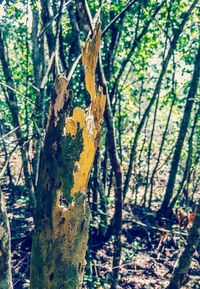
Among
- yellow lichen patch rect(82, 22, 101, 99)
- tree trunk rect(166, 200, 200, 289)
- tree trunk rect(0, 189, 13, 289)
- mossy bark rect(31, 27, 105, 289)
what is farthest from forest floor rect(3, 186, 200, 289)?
yellow lichen patch rect(82, 22, 101, 99)

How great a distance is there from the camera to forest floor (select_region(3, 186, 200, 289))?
4332mm

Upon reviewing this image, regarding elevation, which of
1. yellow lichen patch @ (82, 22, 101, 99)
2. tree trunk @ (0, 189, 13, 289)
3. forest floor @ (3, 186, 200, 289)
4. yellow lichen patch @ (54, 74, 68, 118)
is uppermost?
yellow lichen patch @ (82, 22, 101, 99)

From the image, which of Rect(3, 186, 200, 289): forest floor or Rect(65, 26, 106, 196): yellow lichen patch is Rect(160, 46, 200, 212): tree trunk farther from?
Rect(65, 26, 106, 196): yellow lichen patch

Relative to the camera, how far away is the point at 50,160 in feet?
5.51

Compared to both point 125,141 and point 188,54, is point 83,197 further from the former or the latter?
point 125,141

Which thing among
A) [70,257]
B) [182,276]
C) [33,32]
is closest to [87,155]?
[70,257]

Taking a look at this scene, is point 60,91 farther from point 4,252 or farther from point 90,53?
point 4,252

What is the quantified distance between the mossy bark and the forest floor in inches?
84.4

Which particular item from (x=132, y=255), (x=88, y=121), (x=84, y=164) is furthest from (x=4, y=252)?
(x=132, y=255)

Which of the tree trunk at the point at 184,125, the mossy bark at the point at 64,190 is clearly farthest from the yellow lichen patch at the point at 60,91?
the tree trunk at the point at 184,125

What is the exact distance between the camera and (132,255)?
4684 mm

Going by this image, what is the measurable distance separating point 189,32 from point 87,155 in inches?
161

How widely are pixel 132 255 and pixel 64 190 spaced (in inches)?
129

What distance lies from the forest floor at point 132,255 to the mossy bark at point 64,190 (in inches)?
84.4
